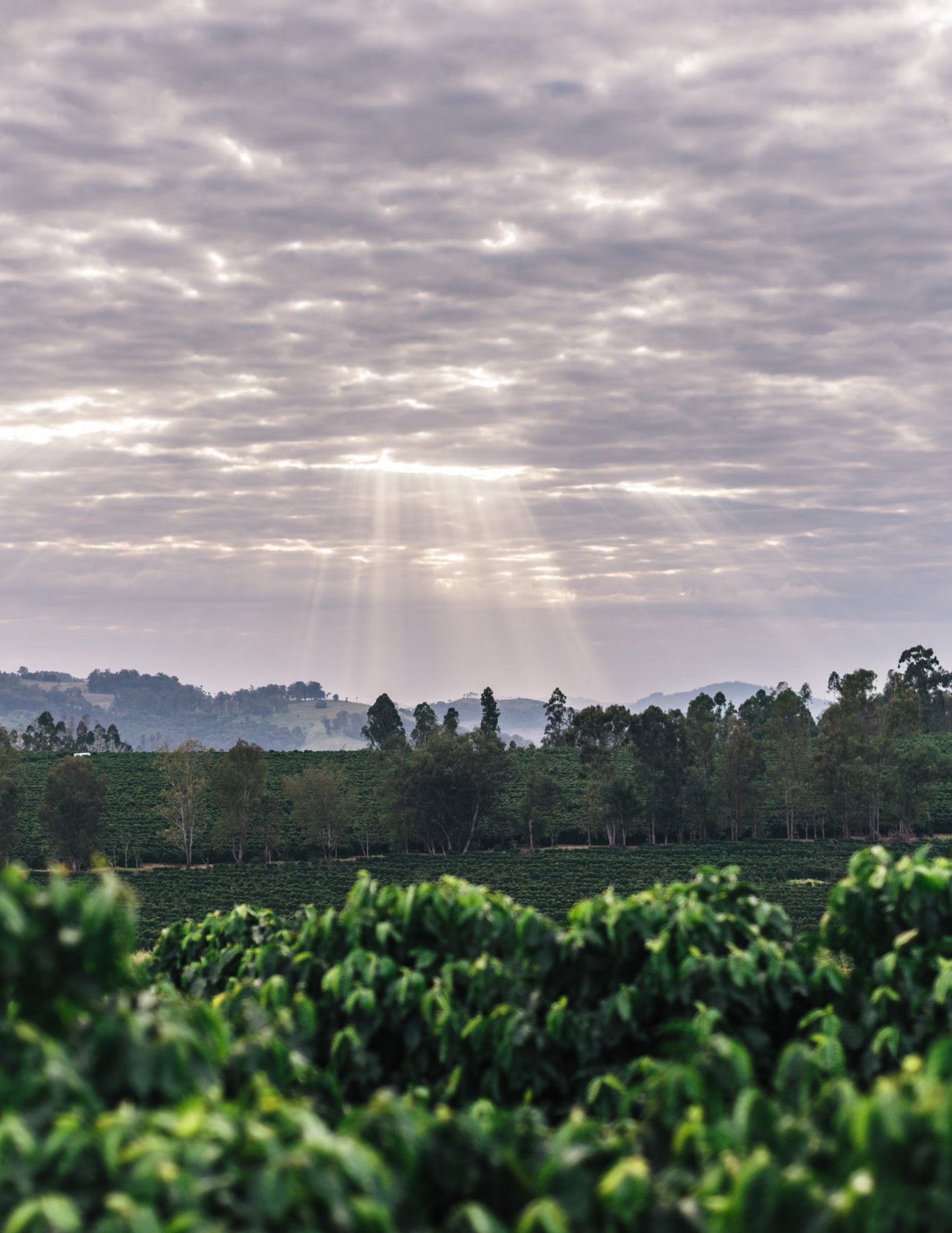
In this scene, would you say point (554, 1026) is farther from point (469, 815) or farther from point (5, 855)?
point (469, 815)

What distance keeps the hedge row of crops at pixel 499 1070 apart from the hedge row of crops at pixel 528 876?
141 feet

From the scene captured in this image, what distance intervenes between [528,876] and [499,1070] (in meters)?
70.2

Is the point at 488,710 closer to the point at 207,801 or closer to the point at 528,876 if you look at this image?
the point at 207,801

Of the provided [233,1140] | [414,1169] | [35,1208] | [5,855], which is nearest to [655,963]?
[414,1169]

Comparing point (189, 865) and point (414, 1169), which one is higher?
point (414, 1169)

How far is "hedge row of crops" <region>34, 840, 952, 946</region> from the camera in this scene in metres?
63.0

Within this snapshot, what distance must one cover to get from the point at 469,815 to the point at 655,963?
9402 centimetres

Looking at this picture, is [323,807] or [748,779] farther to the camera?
[748,779]

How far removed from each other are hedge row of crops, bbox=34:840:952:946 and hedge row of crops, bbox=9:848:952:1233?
43.0 meters

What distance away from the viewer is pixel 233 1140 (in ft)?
15.8

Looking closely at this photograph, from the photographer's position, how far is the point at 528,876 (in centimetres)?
7731

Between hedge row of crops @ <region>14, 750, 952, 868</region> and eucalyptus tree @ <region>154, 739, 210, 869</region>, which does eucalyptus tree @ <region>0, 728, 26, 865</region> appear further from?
eucalyptus tree @ <region>154, 739, 210, 869</region>

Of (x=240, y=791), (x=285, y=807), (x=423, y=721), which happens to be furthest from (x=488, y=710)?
(x=240, y=791)

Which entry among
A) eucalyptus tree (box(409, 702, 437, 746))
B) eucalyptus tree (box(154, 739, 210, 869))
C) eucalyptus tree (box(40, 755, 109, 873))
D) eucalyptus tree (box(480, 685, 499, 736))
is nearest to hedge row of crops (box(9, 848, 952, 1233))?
eucalyptus tree (box(40, 755, 109, 873))
